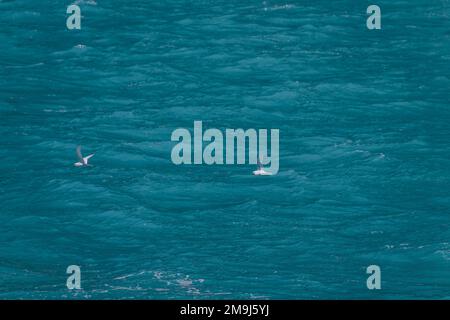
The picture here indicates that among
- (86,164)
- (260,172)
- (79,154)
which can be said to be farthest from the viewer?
(86,164)

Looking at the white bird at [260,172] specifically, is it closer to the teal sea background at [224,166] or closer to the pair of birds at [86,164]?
the pair of birds at [86,164]

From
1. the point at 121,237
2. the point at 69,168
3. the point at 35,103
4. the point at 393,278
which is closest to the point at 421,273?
the point at 393,278

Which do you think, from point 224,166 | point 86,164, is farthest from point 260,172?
point 86,164

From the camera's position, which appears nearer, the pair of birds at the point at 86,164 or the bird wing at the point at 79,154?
the bird wing at the point at 79,154

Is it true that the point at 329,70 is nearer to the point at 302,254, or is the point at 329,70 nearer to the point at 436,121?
the point at 436,121

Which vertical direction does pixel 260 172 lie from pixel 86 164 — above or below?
below

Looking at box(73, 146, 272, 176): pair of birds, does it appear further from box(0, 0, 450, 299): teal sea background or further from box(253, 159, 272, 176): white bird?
box(0, 0, 450, 299): teal sea background

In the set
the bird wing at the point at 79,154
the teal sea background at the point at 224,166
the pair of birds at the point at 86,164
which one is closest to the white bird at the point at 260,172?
the pair of birds at the point at 86,164

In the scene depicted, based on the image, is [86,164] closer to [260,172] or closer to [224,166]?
[224,166]

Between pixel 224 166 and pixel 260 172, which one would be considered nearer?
pixel 260 172
